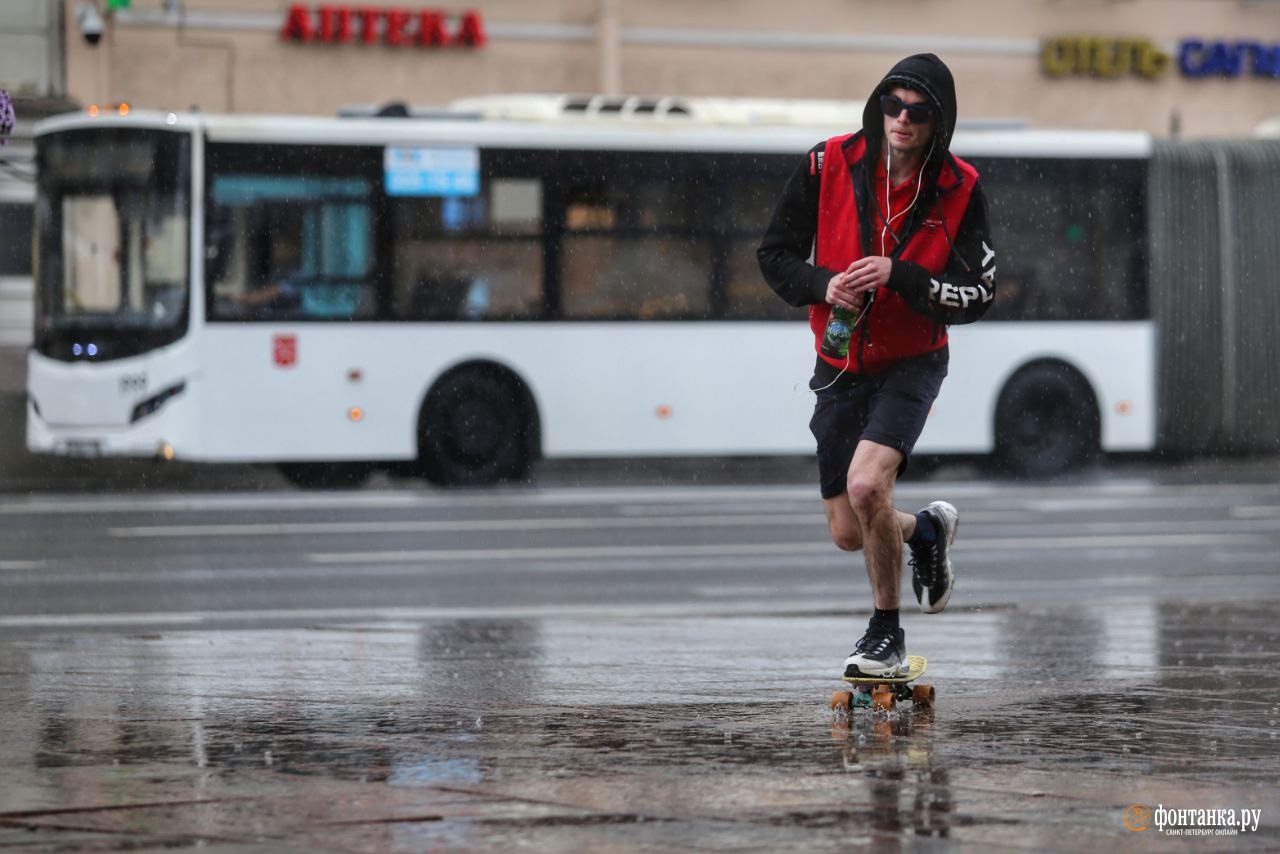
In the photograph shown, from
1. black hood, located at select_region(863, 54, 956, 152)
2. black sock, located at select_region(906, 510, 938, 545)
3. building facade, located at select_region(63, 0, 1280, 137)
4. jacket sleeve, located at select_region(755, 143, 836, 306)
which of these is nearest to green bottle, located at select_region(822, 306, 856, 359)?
jacket sleeve, located at select_region(755, 143, 836, 306)

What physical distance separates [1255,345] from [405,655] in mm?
15285

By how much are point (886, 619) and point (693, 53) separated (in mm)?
23878

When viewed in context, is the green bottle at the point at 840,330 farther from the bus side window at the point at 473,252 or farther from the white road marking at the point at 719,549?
the bus side window at the point at 473,252

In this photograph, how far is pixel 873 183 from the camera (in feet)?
20.5

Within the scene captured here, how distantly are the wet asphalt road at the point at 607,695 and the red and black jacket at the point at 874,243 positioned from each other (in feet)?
3.43

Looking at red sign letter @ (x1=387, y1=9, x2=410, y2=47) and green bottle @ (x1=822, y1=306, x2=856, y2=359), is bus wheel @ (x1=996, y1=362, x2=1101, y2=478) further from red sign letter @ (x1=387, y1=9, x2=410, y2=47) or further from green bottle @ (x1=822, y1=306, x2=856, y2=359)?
green bottle @ (x1=822, y1=306, x2=856, y2=359)

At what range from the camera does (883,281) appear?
6043mm

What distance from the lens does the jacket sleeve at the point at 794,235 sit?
6309 millimetres

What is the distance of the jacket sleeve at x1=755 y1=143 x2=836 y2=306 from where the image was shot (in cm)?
631

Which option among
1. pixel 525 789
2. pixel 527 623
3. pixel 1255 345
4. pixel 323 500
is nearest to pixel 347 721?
pixel 525 789

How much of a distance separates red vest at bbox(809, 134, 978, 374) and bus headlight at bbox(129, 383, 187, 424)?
12.6m

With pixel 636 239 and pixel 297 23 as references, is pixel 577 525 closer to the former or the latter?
pixel 636 239

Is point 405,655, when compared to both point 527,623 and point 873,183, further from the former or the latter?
point 873,183

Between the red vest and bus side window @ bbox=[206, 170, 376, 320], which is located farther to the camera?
bus side window @ bbox=[206, 170, 376, 320]
